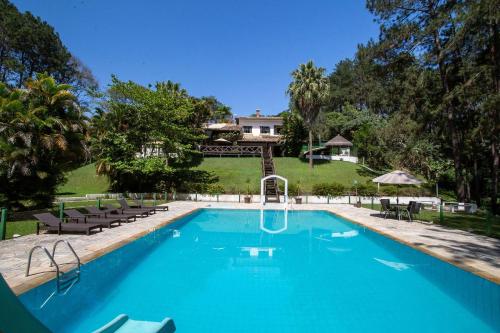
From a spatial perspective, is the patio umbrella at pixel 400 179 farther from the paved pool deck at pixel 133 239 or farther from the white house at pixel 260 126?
the white house at pixel 260 126

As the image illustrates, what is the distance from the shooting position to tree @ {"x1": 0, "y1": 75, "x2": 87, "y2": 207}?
1322cm

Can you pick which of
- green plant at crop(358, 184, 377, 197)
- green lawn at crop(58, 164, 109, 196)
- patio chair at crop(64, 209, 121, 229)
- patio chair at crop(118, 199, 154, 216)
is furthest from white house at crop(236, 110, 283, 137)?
patio chair at crop(64, 209, 121, 229)

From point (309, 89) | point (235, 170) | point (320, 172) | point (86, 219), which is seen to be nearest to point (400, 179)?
point (86, 219)

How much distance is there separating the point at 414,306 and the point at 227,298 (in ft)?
12.3

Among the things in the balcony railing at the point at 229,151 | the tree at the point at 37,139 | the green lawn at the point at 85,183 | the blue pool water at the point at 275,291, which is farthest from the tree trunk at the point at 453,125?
the green lawn at the point at 85,183

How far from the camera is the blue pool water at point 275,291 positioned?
17.4ft

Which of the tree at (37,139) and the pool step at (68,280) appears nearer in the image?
the pool step at (68,280)

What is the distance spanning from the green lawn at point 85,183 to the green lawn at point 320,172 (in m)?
17.9

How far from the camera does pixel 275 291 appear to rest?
673 cm

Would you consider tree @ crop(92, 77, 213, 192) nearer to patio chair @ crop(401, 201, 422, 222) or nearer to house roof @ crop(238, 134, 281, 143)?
house roof @ crop(238, 134, 281, 143)

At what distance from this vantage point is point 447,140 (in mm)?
28266

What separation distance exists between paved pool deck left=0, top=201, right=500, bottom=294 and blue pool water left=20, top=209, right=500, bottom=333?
12.8 inches

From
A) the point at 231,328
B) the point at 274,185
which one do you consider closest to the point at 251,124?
the point at 274,185

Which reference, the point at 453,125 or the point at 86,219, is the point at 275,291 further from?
the point at 453,125
